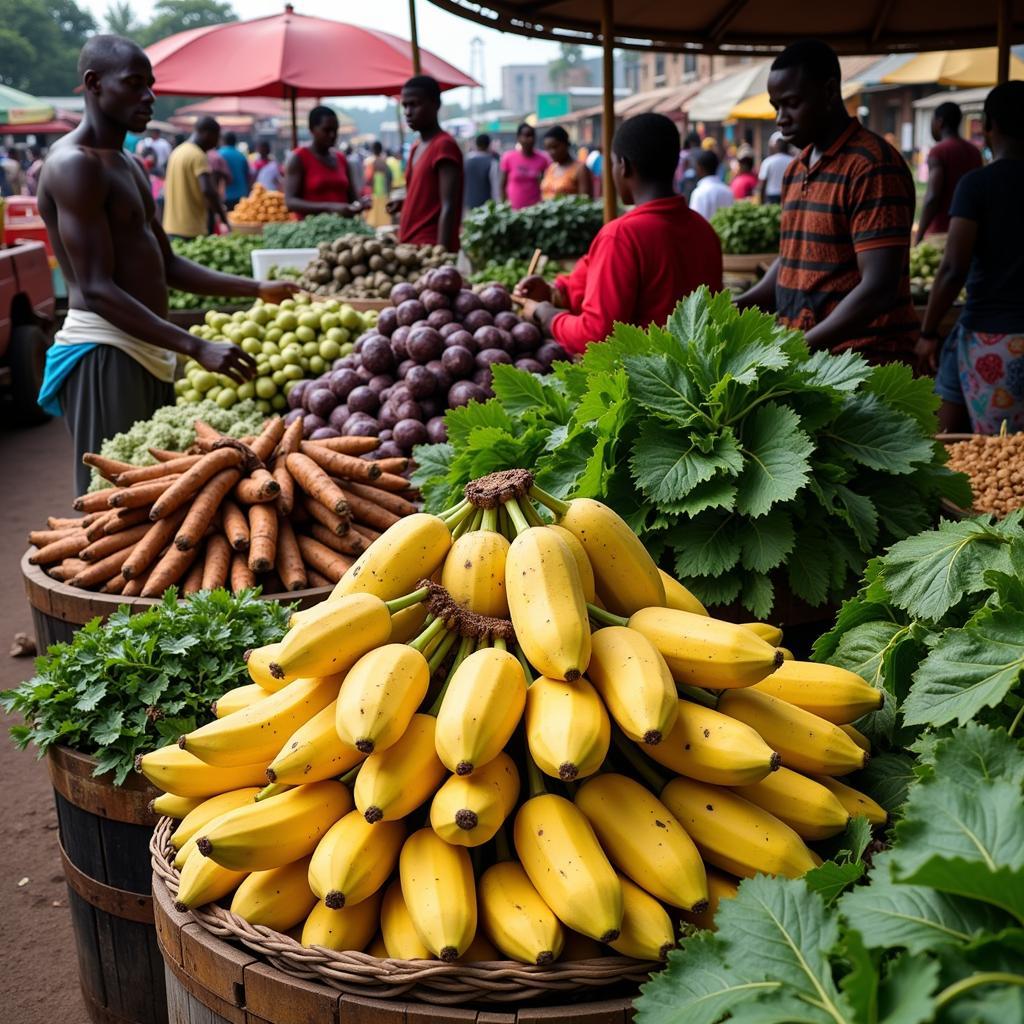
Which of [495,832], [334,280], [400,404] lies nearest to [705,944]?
[495,832]

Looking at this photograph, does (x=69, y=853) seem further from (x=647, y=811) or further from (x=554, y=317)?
(x=554, y=317)

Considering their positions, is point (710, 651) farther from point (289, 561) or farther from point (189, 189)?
point (189, 189)

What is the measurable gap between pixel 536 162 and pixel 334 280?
7973 millimetres

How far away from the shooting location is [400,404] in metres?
4.58

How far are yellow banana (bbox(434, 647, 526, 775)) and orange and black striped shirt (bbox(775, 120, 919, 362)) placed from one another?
9.51 ft

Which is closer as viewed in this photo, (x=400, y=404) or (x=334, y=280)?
(x=400, y=404)

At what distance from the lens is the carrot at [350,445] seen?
155 inches

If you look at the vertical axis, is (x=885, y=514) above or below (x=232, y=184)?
below

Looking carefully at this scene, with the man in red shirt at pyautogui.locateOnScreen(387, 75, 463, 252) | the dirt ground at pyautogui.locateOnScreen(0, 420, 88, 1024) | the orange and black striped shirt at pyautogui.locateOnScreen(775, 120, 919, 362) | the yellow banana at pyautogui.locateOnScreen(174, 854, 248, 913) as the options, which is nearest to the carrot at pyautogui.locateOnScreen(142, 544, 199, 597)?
the dirt ground at pyautogui.locateOnScreen(0, 420, 88, 1024)

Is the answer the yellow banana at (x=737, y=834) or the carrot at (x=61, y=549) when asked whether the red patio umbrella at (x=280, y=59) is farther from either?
→ the yellow banana at (x=737, y=834)

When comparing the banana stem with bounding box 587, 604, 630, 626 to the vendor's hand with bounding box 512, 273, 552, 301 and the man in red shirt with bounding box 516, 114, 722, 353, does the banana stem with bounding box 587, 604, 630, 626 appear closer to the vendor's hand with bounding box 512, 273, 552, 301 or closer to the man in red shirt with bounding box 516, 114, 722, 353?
the man in red shirt with bounding box 516, 114, 722, 353

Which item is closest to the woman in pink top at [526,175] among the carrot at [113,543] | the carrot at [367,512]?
the carrot at [367,512]

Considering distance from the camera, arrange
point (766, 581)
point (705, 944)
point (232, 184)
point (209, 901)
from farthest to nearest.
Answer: point (232, 184) < point (766, 581) < point (209, 901) < point (705, 944)

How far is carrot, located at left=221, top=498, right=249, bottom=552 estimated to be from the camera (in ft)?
11.0
